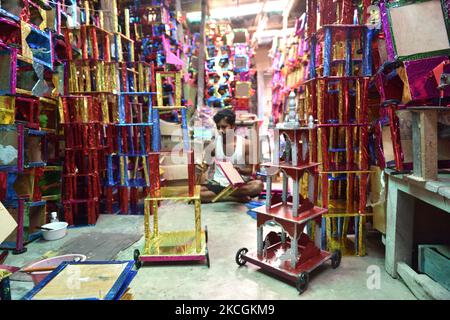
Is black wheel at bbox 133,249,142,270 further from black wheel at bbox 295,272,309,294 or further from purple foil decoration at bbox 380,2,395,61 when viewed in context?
purple foil decoration at bbox 380,2,395,61

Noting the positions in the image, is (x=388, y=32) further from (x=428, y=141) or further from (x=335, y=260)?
(x=335, y=260)

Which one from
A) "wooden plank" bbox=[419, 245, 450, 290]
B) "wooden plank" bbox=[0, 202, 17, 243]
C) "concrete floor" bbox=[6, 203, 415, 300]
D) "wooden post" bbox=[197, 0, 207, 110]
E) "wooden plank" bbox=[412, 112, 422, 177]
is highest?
"wooden post" bbox=[197, 0, 207, 110]

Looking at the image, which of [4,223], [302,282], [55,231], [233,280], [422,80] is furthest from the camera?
[55,231]

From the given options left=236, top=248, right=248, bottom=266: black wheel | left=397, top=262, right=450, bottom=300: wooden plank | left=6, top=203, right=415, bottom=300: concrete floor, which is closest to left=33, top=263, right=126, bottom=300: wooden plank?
left=6, top=203, right=415, bottom=300: concrete floor

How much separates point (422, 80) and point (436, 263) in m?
1.50

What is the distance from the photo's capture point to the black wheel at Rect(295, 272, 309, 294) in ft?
8.17

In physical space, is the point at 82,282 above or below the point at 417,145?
below

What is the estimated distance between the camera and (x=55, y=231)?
12.6ft

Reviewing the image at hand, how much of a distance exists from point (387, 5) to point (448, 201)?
5.34ft

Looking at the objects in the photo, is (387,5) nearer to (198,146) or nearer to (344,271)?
(344,271)

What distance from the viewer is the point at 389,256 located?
2.78m

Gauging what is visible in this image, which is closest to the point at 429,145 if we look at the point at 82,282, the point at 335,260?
the point at 335,260

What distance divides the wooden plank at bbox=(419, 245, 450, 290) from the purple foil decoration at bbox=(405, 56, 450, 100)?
1299 mm
